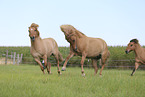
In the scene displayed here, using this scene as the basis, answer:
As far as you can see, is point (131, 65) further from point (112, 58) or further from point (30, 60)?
point (30, 60)

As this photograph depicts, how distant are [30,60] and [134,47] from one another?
1968 cm

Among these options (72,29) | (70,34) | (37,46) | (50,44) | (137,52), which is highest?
(72,29)

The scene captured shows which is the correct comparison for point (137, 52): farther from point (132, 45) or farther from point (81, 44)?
point (81, 44)

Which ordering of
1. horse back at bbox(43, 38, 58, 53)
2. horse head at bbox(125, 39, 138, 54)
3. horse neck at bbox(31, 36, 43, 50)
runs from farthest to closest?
horse head at bbox(125, 39, 138, 54) < horse back at bbox(43, 38, 58, 53) < horse neck at bbox(31, 36, 43, 50)

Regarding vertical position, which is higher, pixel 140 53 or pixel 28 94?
pixel 140 53

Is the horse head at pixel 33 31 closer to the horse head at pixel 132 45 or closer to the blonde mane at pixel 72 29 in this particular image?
the blonde mane at pixel 72 29

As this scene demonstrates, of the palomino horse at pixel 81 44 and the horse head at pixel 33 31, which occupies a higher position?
the horse head at pixel 33 31

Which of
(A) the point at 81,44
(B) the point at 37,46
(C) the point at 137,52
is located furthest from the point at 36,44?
(C) the point at 137,52

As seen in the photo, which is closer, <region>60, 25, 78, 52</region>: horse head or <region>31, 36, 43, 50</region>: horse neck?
<region>60, 25, 78, 52</region>: horse head

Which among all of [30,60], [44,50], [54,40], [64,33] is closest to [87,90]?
[64,33]

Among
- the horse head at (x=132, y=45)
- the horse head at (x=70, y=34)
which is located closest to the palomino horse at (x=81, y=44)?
the horse head at (x=70, y=34)

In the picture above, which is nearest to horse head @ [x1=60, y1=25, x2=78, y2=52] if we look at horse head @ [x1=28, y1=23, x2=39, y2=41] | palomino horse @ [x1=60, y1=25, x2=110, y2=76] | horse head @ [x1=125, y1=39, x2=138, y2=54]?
palomino horse @ [x1=60, y1=25, x2=110, y2=76]

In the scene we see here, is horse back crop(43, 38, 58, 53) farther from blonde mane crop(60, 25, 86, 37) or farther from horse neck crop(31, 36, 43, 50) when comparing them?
blonde mane crop(60, 25, 86, 37)

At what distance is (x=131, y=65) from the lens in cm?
2003
